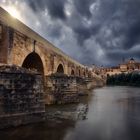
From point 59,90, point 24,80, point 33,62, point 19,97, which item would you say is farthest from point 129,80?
point 19,97

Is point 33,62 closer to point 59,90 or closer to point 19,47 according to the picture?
point 59,90

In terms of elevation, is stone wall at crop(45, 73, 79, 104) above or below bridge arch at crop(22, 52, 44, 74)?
below

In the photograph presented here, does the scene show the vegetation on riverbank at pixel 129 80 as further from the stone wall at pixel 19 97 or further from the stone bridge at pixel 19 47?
the stone wall at pixel 19 97

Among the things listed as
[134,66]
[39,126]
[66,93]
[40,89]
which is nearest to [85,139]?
[39,126]

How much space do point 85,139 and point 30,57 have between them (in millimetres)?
6988

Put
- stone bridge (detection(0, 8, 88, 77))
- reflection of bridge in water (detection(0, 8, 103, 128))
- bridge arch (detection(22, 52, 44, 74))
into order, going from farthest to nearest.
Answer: bridge arch (detection(22, 52, 44, 74)), stone bridge (detection(0, 8, 88, 77)), reflection of bridge in water (detection(0, 8, 103, 128))

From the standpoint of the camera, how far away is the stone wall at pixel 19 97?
6.12 meters

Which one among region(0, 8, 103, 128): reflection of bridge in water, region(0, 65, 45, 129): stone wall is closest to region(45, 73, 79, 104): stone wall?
region(0, 8, 103, 128): reflection of bridge in water

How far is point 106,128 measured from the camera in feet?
20.4

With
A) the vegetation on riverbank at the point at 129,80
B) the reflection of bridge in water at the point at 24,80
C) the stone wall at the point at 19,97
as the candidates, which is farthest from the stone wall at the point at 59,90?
the vegetation on riverbank at the point at 129,80

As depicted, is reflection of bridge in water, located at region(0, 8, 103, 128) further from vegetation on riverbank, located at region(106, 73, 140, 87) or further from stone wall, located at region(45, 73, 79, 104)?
vegetation on riverbank, located at region(106, 73, 140, 87)

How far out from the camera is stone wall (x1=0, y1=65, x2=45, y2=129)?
6.12 m

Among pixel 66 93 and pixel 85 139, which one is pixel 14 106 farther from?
pixel 66 93

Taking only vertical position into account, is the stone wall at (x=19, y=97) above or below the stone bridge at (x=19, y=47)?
below
